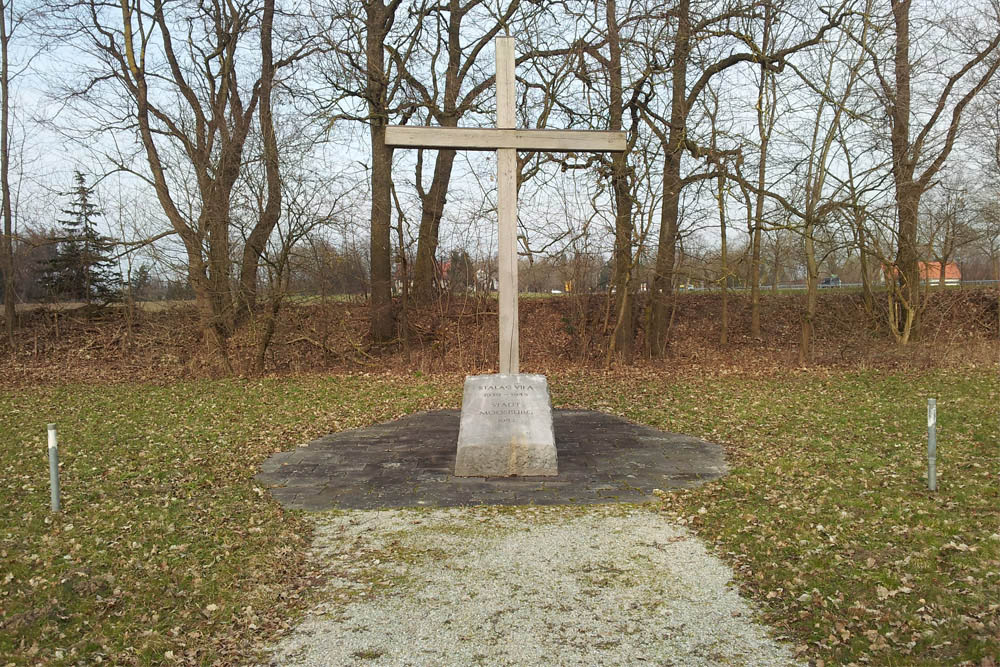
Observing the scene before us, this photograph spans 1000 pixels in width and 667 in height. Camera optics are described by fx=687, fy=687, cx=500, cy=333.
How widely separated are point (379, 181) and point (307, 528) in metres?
11.3

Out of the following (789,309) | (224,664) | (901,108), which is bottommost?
(224,664)

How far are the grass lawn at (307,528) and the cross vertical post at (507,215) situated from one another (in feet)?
7.48

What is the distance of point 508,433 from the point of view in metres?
6.67

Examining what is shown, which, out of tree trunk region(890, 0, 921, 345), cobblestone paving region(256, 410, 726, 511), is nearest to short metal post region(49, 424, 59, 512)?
cobblestone paving region(256, 410, 726, 511)

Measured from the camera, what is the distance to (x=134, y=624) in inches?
146

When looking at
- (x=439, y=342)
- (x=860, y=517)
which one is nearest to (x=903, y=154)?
(x=439, y=342)

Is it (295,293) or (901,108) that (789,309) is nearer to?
(901,108)

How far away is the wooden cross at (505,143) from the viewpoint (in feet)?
22.5

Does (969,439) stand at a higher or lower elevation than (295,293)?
lower

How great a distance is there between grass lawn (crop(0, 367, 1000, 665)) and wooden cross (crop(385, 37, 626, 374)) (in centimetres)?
239

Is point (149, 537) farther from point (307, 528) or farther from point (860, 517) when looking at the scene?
point (860, 517)

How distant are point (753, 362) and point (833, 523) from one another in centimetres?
1072

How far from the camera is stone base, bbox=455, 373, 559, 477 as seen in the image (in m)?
6.64

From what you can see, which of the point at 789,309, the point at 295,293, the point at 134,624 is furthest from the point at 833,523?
the point at 789,309
